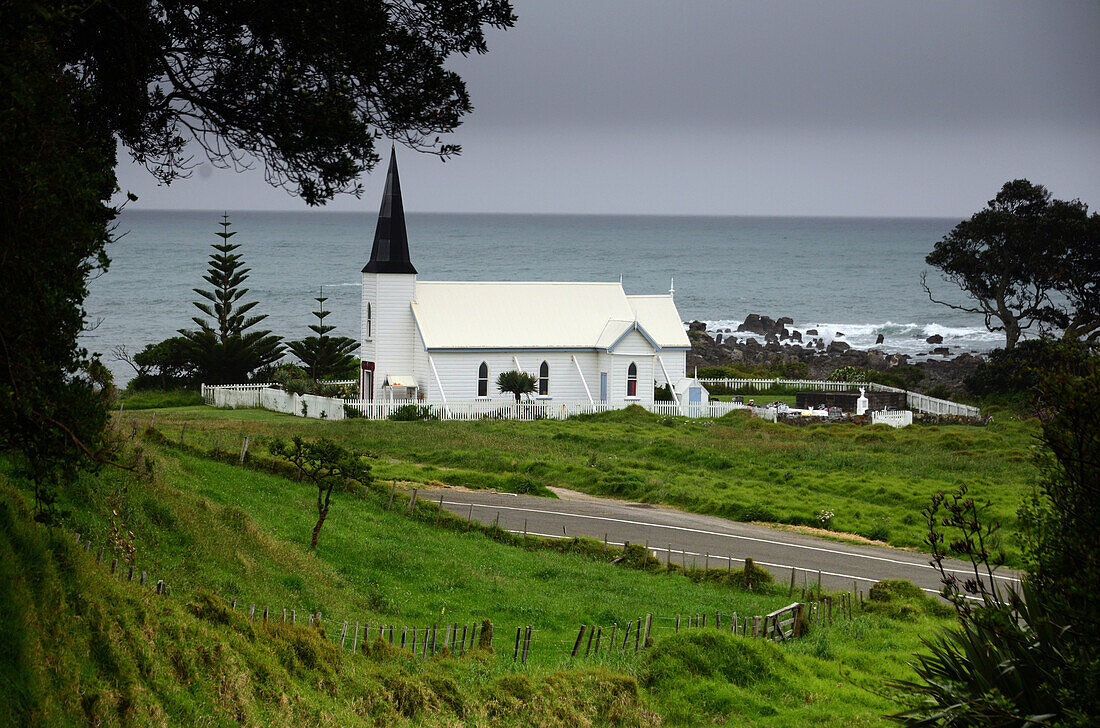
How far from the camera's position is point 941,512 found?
943 inches

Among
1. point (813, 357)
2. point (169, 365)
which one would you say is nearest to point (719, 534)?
point (169, 365)

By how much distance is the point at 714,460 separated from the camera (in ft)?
103

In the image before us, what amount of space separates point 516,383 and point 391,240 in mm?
7528

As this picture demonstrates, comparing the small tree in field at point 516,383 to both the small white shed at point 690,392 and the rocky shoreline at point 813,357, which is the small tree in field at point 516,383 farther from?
the rocky shoreline at point 813,357

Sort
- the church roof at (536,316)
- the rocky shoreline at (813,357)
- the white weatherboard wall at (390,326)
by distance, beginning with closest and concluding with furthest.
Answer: the white weatherboard wall at (390,326), the church roof at (536,316), the rocky shoreline at (813,357)

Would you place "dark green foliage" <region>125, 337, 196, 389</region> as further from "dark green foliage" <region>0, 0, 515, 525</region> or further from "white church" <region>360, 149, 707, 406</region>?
"dark green foliage" <region>0, 0, 515, 525</region>

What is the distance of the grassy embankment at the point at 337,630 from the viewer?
8.23 meters

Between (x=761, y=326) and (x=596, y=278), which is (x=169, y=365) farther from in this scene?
Answer: (x=596, y=278)

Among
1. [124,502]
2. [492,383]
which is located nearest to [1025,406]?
[492,383]

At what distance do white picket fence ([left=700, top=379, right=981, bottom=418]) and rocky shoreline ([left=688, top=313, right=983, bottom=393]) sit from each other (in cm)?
1236

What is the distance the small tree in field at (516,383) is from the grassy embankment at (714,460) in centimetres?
259

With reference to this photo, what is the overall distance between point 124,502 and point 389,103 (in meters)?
6.61

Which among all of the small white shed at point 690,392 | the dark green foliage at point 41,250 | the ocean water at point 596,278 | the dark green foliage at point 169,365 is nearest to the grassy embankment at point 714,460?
the small white shed at point 690,392

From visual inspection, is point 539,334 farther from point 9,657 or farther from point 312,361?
point 9,657
